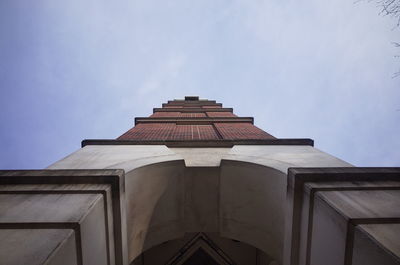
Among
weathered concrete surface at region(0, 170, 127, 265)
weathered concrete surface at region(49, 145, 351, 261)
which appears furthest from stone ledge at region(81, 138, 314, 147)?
weathered concrete surface at region(0, 170, 127, 265)

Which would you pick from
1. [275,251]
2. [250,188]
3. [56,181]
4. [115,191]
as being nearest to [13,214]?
[56,181]

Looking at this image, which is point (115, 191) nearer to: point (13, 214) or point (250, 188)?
point (13, 214)

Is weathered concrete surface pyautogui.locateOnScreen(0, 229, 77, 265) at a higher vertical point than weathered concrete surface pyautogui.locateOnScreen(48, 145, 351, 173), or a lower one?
lower

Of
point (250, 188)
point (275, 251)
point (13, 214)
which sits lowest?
point (275, 251)

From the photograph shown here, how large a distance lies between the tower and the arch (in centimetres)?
2

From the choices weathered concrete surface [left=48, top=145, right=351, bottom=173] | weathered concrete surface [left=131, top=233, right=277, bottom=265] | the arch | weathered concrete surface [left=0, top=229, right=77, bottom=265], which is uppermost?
weathered concrete surface [left=48, top=145, right=351, bottom=173]

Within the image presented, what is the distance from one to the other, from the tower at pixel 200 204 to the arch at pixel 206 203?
0.02 metres

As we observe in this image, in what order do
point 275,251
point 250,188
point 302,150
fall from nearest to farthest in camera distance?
point 275,251
point 250,188
point 302,150

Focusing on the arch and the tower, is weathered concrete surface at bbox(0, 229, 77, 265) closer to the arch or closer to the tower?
the tower

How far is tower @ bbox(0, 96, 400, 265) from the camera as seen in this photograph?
2197mm

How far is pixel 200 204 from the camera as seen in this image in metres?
4.51

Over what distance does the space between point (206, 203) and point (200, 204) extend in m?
0.10

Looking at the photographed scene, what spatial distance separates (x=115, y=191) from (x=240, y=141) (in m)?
3.37

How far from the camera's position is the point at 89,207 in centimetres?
249
